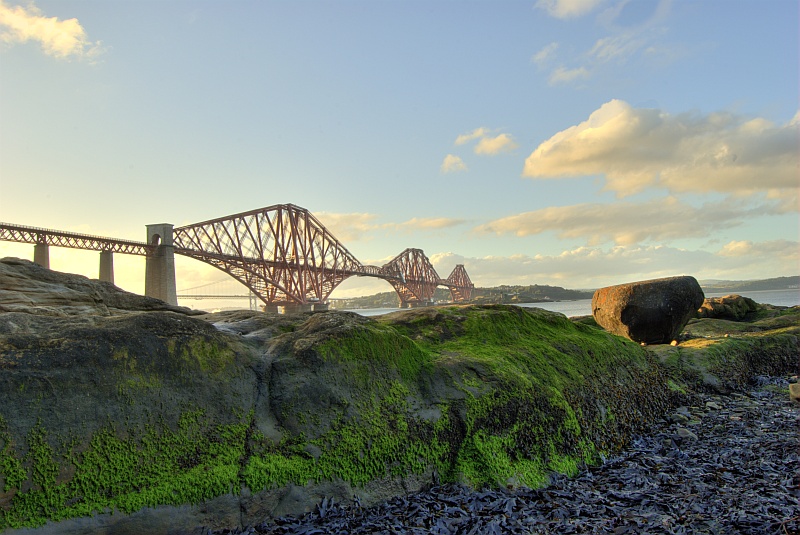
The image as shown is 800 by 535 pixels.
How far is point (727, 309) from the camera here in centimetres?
1889

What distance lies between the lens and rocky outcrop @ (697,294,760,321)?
18.8 metres

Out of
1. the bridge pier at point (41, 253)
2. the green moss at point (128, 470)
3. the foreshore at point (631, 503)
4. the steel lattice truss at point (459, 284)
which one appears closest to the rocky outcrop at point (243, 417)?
the green moss at point (128, 470)

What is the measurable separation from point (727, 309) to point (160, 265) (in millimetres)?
40593

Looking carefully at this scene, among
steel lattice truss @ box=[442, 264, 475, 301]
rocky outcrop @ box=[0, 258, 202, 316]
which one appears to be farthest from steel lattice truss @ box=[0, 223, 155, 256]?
steel lattice truss @ box=[442, 264, 475, 301]

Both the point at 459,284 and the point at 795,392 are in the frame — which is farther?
the point at 459,284

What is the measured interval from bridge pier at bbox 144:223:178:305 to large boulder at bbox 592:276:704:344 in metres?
37.5

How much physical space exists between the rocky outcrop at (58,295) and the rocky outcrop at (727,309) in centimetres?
1969

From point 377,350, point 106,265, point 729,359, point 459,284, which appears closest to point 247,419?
point 377,350

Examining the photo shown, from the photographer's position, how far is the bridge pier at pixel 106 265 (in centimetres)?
3694

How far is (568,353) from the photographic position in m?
6.91

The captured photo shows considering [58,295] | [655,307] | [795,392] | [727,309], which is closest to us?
[795,392]

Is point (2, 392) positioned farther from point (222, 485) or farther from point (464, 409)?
point (464, 409)

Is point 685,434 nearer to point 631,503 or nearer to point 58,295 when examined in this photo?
point 631,503

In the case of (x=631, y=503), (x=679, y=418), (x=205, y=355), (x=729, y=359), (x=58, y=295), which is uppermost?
(x=58, y=295)
